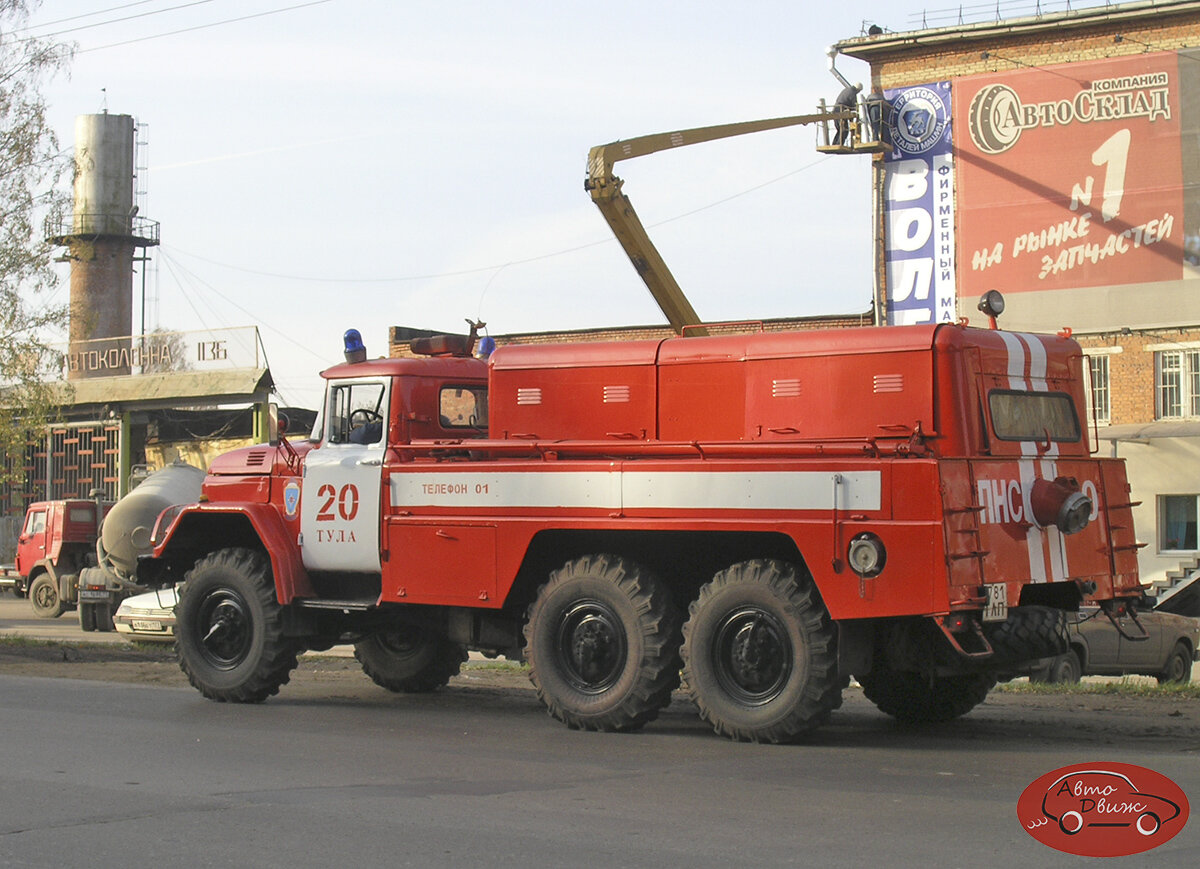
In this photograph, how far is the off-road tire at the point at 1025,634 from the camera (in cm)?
1034

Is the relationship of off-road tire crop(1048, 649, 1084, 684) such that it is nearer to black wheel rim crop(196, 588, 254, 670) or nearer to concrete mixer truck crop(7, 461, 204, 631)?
black wheel rim crop(196, 588, 254, 670)

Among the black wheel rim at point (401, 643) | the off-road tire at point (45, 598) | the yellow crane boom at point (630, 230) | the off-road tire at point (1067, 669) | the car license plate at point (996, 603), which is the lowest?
the off-road tire at point (45, 598)

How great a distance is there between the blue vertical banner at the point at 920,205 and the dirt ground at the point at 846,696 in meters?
22.1

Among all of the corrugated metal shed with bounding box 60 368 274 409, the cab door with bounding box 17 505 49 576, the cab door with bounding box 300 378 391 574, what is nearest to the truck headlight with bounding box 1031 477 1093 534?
the cab door with bounding box 300 378 391 574

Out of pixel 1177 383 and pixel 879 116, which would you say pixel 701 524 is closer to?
pixel 1177 383

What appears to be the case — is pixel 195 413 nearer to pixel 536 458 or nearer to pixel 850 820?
pixel 536 458

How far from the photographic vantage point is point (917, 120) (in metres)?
37.9

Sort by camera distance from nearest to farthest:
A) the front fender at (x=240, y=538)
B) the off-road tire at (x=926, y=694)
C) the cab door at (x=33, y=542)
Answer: the off-road tire at (x=926, y=694) → the front fender at (x=240, y=538) → the cab door at (x=33, y=542)

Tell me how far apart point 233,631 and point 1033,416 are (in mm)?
7217

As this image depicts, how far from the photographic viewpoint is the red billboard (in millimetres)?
34781

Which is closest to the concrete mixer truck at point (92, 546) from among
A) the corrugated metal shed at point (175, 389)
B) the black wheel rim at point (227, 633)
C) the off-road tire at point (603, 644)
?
the corrugated metal shed at point (175, 389)

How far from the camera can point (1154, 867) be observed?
6.49 meters

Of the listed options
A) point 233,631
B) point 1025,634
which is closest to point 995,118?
point 233,631

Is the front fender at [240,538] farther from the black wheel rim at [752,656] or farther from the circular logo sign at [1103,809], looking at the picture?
the circular logo sign at [1103,809]
